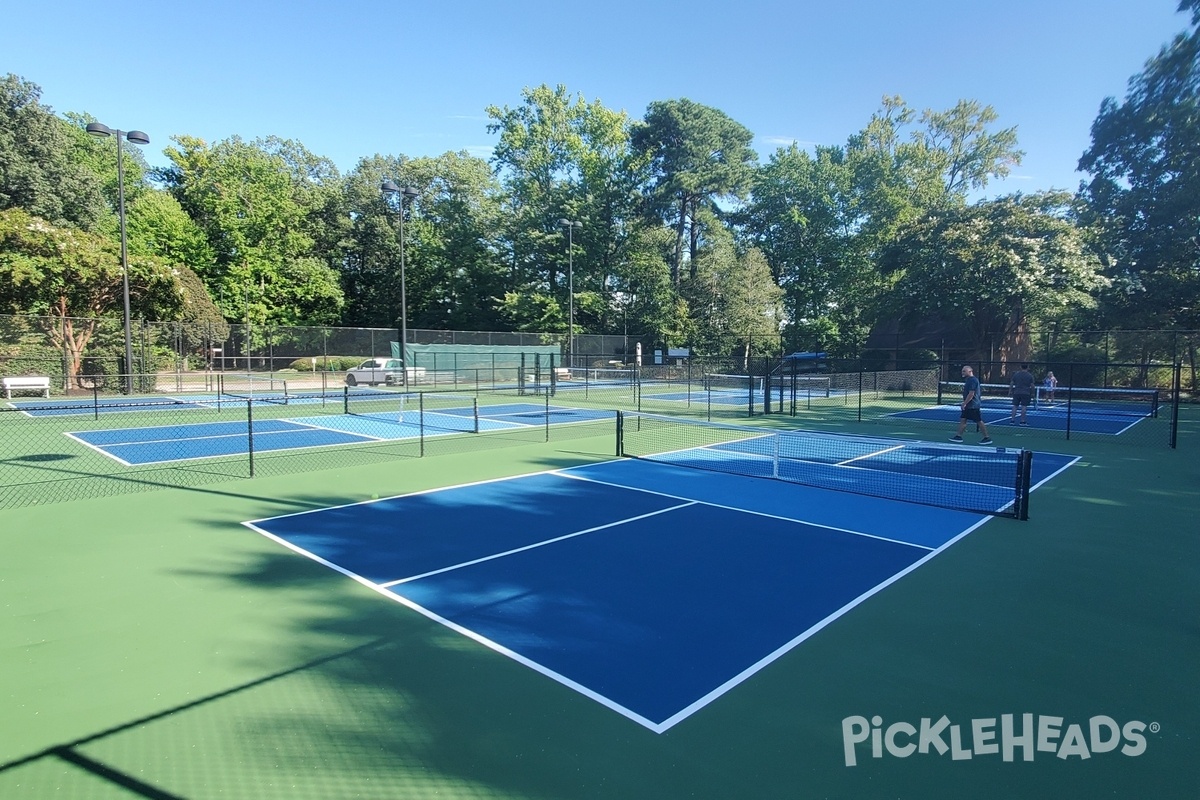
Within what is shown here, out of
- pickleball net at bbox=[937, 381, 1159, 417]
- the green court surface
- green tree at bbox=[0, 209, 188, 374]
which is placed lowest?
the green court surface

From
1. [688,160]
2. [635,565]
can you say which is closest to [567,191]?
[688,160]

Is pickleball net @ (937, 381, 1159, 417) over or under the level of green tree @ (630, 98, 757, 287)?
under

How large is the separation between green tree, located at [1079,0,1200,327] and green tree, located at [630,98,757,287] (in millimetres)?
23639

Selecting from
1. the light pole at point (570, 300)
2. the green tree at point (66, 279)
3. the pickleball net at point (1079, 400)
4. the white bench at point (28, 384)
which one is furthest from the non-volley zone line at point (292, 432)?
the pickleball net at point (1079, 400)

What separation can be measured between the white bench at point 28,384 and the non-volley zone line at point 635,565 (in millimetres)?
22955

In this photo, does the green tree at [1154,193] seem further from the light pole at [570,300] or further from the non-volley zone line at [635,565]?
the non-volley zone line at [635,565]

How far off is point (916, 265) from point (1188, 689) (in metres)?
34.6

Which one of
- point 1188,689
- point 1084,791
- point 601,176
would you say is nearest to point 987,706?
point 1084,791

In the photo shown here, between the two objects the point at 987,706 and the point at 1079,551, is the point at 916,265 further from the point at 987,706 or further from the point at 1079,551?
the point at 987,706

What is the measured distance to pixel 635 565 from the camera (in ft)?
22.8

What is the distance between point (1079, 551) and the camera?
7.52 metres

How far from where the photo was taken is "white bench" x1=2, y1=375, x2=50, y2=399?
24.2 metres

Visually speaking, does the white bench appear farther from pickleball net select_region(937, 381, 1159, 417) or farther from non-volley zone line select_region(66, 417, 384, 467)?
pickleball net select_region(937, 381, 1159, 417)

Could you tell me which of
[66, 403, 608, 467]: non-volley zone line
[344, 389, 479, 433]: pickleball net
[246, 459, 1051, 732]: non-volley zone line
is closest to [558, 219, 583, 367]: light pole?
[344, 389, 479, 433]: pickleball net
